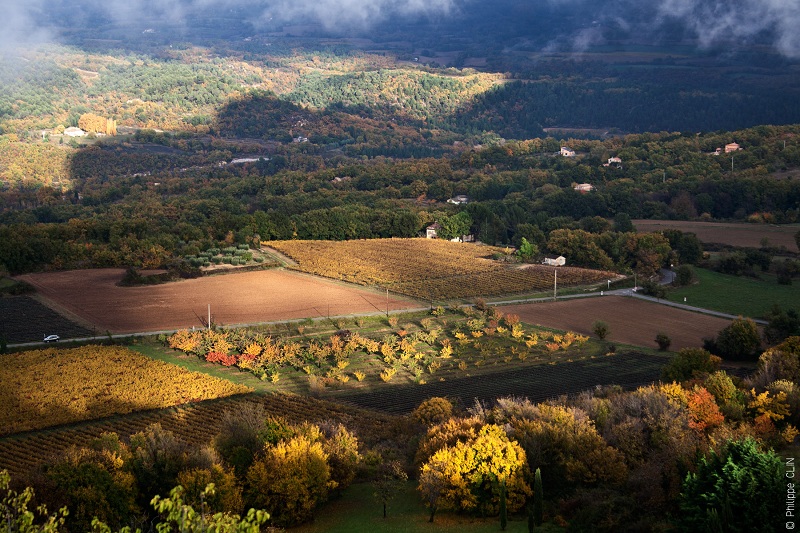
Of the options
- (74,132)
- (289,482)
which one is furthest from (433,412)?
(74,132)

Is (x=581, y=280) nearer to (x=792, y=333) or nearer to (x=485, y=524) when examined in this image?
(x=792, y=333)

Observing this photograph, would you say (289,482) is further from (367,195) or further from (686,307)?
(367,195)

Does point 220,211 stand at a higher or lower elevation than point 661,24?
lower

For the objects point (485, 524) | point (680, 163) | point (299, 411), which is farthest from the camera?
point (680, 163)

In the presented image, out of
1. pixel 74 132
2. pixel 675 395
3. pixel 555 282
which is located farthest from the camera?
pixel 74 132

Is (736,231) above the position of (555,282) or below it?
above

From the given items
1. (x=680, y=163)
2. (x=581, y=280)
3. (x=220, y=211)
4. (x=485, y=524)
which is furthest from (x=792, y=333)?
(x=680, y=163)

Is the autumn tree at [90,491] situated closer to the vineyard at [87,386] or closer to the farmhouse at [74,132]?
the vineyard at [87,386]

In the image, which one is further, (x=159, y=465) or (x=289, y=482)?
(x=159, y=465)
